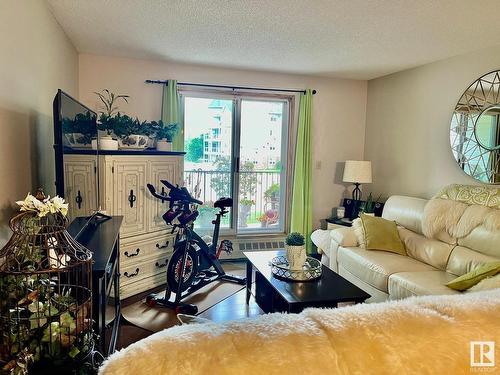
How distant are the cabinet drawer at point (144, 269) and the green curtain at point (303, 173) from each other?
1.88 m

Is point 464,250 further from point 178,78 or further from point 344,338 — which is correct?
point 178,78

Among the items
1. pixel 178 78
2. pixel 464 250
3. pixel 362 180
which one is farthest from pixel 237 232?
pixel 464 250

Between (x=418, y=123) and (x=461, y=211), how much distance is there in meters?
→ 1.41

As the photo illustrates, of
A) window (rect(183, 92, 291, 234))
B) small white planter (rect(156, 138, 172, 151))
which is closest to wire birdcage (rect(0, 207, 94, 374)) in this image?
small white planter (rect(156, 138, 172, 151))

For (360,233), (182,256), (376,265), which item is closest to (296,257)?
(376,265)

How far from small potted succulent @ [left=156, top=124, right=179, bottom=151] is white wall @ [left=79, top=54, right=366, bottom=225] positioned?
0.66 meters

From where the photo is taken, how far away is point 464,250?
9.77 feet

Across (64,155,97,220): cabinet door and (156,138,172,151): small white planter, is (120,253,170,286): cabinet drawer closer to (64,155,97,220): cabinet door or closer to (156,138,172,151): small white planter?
(64,155,97,220): cabinet door

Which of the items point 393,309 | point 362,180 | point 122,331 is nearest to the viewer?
point 393,309

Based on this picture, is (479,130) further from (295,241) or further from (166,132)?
(166,132)

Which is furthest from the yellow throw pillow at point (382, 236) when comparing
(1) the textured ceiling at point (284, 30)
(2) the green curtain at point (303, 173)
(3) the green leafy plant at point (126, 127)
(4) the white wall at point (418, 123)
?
(3) the green leafy plant at point (126, 127)

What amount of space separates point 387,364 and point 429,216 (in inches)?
112

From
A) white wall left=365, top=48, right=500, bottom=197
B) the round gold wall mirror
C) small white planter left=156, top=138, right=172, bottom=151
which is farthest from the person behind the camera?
small white planter left=156, top=138, right=172, bottom=151

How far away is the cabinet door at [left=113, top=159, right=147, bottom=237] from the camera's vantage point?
10.6 feet
